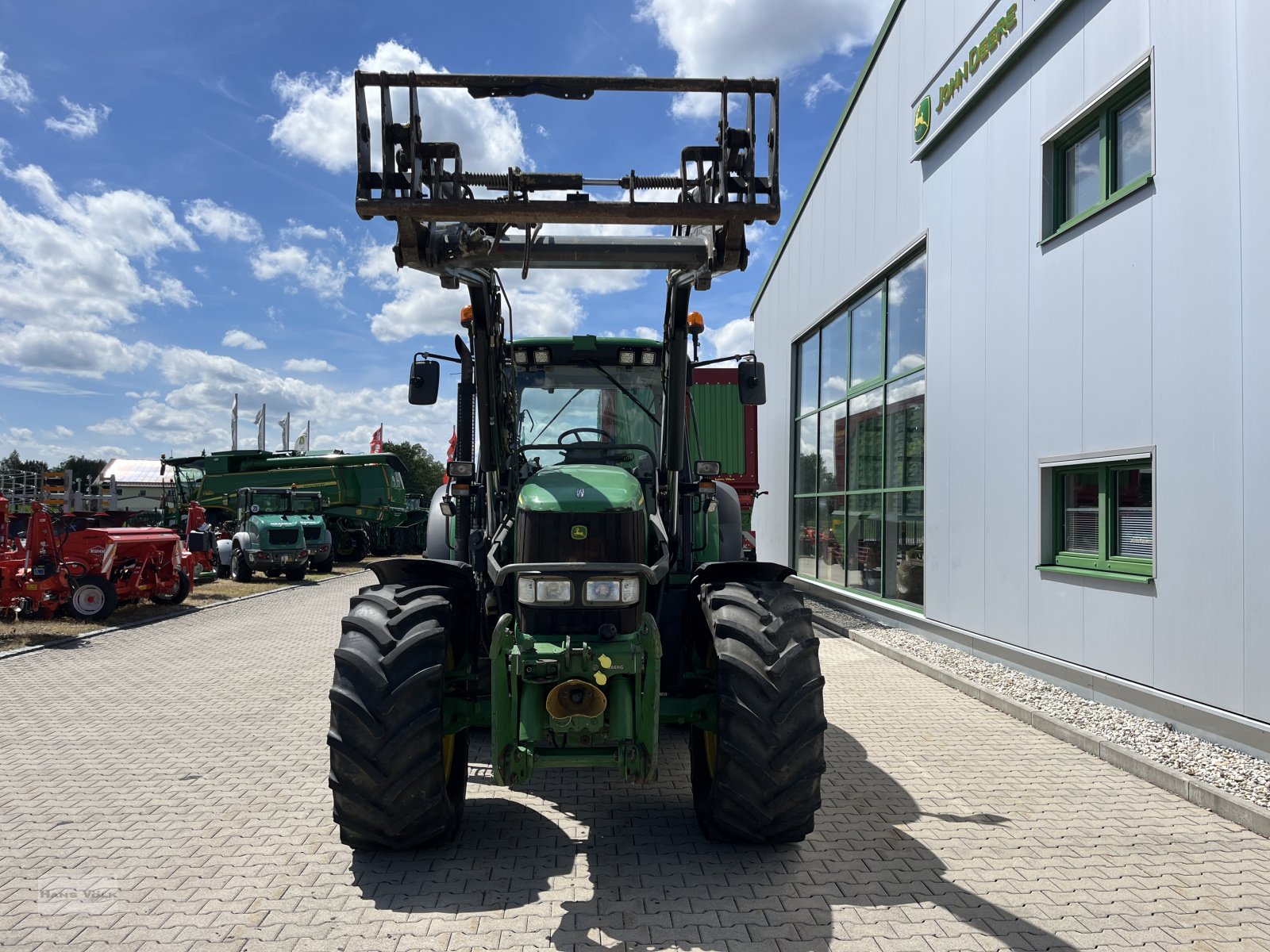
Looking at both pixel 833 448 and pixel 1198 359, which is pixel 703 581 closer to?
pixel 1198 359

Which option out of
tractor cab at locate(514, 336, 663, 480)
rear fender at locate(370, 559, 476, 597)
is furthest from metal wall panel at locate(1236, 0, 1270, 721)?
rear fender at locate(370, 559, 476, 597)

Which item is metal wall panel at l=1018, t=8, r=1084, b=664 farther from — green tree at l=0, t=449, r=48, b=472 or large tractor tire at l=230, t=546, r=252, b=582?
green tree at l=0, t=449, r=48, b=472

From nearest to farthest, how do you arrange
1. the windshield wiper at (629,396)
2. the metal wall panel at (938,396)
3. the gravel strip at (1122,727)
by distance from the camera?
the gravel strip at (1122,727), the windshield wiper at (629,396), the metal wall panel at (938,396)

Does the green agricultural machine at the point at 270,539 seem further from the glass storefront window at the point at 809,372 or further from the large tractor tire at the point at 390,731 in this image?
the large tractor tire at the point at 390,731

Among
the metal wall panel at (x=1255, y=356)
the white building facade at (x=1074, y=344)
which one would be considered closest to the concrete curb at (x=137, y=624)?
the white building facade at (x=1074, y=344)

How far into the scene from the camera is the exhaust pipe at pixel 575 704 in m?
3.82

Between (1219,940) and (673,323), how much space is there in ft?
11.6

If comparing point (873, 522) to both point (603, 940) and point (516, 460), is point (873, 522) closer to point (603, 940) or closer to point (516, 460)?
point (516, 460)

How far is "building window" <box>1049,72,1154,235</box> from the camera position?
673cm

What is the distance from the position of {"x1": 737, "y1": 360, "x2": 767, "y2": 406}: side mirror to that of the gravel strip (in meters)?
3.24

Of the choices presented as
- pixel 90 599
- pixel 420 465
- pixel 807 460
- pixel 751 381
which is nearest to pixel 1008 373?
pixel 751 381

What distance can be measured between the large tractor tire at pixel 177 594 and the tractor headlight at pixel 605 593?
40.5 feet

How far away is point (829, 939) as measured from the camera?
11.0ft

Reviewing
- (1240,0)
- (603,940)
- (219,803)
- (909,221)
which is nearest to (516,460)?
(219,803)
